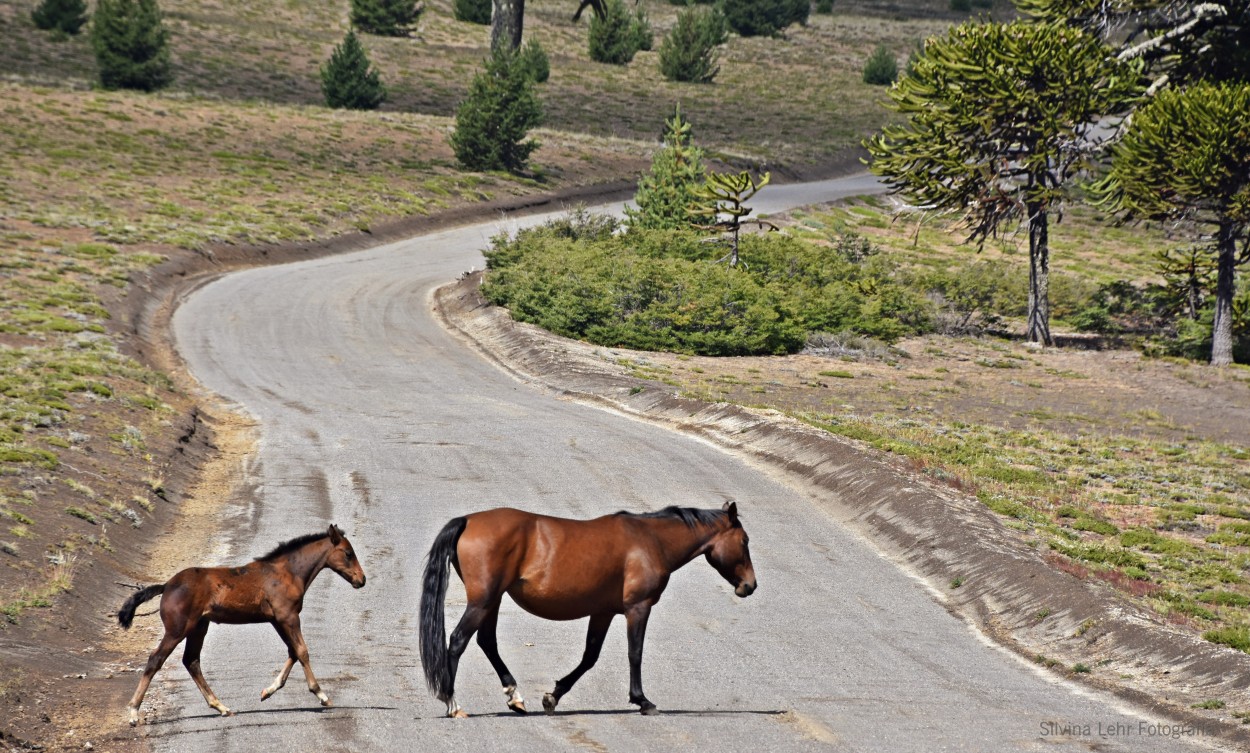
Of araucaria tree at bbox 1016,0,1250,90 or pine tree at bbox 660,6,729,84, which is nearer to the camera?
araucaria tree at bbox 1016,0,1250,90

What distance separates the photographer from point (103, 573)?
16438 millimetres

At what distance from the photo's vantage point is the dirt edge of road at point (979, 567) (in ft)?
45.2

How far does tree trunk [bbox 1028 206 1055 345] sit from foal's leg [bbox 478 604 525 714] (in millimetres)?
38352

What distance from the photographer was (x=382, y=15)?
4267 inches

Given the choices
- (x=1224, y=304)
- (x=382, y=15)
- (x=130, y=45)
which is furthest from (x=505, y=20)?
(x=1224, y=304)

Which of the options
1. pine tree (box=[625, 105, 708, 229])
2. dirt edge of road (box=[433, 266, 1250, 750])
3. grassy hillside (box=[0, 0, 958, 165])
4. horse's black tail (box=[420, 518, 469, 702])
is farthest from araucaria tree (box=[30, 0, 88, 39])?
horse's black tail (box=[420, 518, 469, 702])

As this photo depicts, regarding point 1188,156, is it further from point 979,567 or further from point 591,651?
point 591,651

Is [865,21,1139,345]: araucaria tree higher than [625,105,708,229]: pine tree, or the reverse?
[865,21,1139,345]: araucaria tree

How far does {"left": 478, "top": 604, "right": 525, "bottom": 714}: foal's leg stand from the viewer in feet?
34.7

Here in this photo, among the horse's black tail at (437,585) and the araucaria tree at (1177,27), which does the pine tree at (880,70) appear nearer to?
the araucaria tree at (1177,27)

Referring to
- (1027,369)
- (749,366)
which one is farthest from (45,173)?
(1027,369)

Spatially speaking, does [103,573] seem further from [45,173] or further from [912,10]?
[912,10]

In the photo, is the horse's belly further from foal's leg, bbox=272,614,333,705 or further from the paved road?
foal's leg, bbox=272,614,333,705

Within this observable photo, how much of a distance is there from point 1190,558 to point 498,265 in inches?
1198
